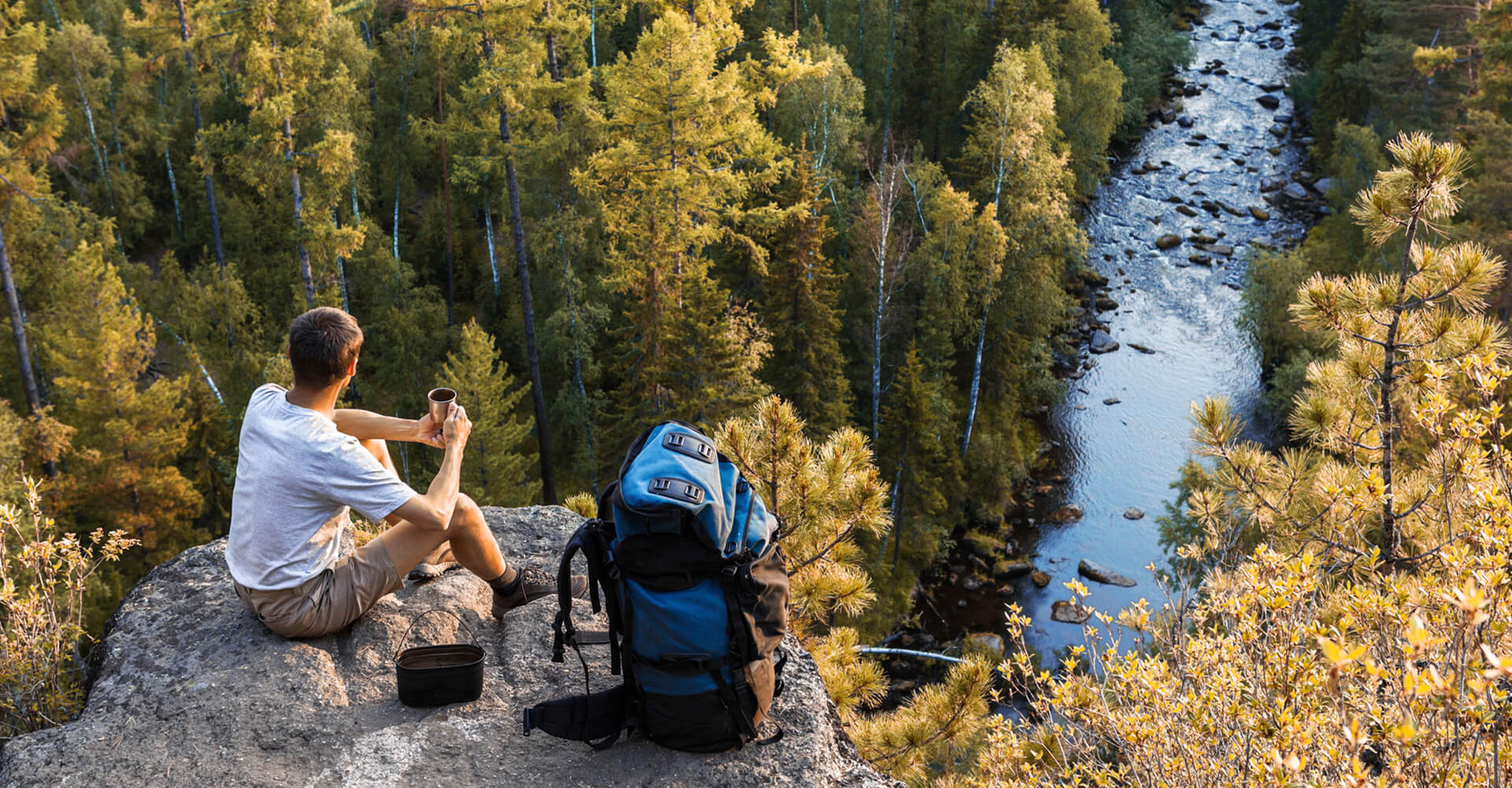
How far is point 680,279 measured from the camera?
16.6 m

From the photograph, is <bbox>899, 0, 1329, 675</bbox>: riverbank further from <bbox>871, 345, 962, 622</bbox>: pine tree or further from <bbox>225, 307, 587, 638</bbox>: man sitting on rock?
<bbox>225, 307, 587, 638</bbox>: man sitting on rock

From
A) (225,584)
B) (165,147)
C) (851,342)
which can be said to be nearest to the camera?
(225,584)

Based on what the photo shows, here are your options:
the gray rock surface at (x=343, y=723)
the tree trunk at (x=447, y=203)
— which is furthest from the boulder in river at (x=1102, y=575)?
the tree trunk at (x=447, y=203)

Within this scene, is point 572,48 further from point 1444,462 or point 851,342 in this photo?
point 1444,462

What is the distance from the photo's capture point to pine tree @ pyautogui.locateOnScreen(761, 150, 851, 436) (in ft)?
62.4

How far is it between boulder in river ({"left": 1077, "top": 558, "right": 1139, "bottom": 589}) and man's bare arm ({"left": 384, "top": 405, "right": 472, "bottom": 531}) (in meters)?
16.3

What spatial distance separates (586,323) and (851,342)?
20.6 feet

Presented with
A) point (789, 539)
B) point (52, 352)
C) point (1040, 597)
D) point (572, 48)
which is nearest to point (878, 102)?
point (572, 48)

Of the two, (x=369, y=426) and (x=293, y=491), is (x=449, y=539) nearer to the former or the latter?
(x=293, y=491)

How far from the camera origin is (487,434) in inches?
703

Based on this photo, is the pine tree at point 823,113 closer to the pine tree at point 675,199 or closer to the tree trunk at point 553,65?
the tree trunk at point 553,65

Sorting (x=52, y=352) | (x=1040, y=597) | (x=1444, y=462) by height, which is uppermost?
(x=1444, y=462)

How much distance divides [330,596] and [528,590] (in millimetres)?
836

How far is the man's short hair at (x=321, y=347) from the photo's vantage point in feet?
12.0
